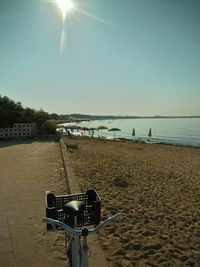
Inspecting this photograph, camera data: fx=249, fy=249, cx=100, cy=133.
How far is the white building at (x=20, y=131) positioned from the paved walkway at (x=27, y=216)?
844 cm

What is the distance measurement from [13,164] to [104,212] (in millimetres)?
4817

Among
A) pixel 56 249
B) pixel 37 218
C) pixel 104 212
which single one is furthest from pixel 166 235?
pixel 37 218

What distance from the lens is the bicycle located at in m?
1.93

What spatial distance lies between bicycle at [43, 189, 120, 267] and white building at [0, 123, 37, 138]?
1517 cm

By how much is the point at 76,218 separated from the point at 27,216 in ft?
8.71

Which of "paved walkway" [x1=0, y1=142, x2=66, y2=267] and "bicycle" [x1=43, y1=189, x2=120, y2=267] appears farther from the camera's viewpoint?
"paved walkway" [x1=0, y1=142, x2=66, y2=267]

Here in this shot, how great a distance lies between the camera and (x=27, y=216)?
4359 millimetres

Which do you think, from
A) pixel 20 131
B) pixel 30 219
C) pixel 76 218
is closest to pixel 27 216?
pixel 30 219

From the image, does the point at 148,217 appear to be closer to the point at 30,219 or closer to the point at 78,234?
the point at 30,219

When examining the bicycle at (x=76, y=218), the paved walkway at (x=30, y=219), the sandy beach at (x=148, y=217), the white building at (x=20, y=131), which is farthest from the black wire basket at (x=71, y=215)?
the white building at (x=20, y=131)

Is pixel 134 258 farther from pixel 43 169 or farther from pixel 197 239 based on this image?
pixel 43 169

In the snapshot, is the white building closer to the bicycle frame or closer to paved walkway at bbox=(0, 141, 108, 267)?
paved walkway at bbox=(0, 141, 108, 267)

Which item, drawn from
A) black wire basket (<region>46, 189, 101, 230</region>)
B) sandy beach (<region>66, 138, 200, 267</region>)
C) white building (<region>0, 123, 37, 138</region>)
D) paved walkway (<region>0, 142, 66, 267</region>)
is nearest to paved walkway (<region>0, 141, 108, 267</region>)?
paved walkway (<region>0, 142, 66, 267</region>)

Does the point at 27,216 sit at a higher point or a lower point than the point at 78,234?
lower
